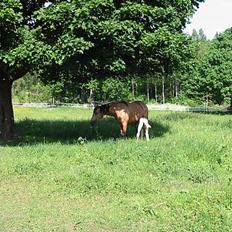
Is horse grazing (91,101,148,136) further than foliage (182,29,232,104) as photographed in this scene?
No

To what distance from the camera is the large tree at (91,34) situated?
1381 cm

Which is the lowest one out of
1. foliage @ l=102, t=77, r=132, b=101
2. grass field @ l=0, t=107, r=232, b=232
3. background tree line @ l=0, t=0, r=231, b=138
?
grass field @ l=0, t=107, r=232, b=232

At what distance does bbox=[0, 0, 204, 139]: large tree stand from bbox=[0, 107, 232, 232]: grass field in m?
2.96

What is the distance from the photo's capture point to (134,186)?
1011 cm

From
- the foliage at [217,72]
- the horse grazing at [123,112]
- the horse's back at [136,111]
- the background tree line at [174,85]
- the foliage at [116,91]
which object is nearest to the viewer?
the horse grazing at [123,112]

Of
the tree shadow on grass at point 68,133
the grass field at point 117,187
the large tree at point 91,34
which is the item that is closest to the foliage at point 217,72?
the tree shadow on grass at point 68,133

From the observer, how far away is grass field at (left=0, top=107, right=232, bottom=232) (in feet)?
26.2

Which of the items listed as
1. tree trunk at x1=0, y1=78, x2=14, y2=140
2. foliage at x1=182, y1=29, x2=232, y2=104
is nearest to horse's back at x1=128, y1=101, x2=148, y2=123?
tree trunk at x1=0, y1=78, x2=14, y2=140

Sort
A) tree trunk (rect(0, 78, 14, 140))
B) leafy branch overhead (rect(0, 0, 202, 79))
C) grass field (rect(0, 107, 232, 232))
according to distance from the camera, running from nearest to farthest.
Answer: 1. grass field (rect(0, 107, 232, 232))
2. leafy branch overhead (rect(0, 0, 202, 79))
3. tree trunk (rect(0, 78, 14, 140))

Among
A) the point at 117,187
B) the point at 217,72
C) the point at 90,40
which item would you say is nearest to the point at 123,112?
the point at 90,40

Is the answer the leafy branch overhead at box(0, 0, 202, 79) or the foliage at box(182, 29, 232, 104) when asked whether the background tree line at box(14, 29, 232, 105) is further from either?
the leafy branch overhead at box(0, 0, 202, 79)

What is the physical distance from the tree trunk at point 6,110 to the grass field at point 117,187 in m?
2.97

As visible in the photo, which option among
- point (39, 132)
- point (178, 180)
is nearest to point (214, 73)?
point (39, 132)

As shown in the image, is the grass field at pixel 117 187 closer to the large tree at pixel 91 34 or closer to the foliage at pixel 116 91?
the large tree at pixel 91 34
